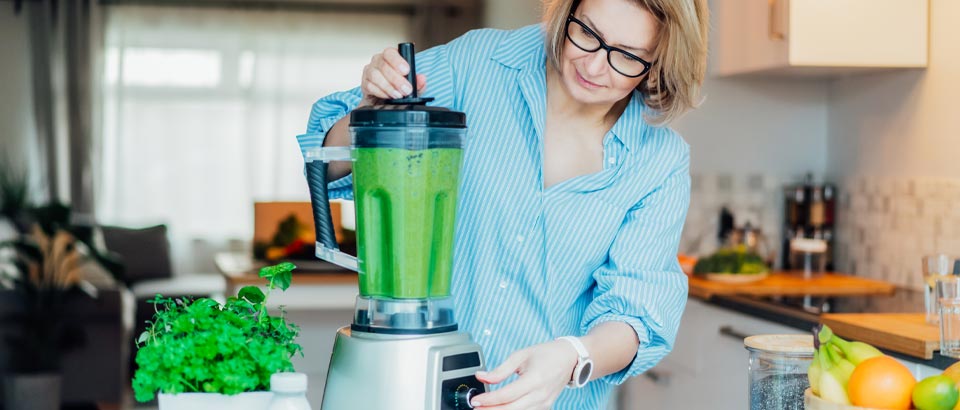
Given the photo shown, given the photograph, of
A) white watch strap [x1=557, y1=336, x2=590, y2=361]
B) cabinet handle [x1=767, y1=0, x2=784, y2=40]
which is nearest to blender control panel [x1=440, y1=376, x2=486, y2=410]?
white watch strap [x1=557, y1=336, x2=590, y2=361]

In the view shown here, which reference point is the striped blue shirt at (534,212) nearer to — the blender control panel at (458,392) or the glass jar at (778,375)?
the glass jar at (778,375)

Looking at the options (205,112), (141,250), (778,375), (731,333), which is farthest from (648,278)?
(205,112)

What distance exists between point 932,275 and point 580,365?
4.84ft

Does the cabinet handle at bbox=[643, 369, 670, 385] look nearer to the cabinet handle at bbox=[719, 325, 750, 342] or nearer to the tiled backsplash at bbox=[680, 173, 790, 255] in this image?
the cabinet handle at bbox=[719, 325, 750, 342]

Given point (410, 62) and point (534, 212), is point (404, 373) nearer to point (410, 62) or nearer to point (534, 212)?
point (410, 62)

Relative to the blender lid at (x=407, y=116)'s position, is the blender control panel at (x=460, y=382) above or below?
below

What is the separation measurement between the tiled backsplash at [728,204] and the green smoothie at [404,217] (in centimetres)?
254

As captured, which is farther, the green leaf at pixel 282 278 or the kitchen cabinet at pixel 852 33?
the kitchen cabinet at pixel 852 33

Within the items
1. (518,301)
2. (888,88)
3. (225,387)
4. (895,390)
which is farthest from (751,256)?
(225,387)

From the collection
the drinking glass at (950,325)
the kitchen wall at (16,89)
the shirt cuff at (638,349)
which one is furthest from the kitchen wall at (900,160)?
the kitchen wall at (16,89)

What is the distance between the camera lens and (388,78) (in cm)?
109

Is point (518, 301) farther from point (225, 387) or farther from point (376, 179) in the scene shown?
point (225, 387)

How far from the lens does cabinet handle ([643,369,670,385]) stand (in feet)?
10.3

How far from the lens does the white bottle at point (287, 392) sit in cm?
90
